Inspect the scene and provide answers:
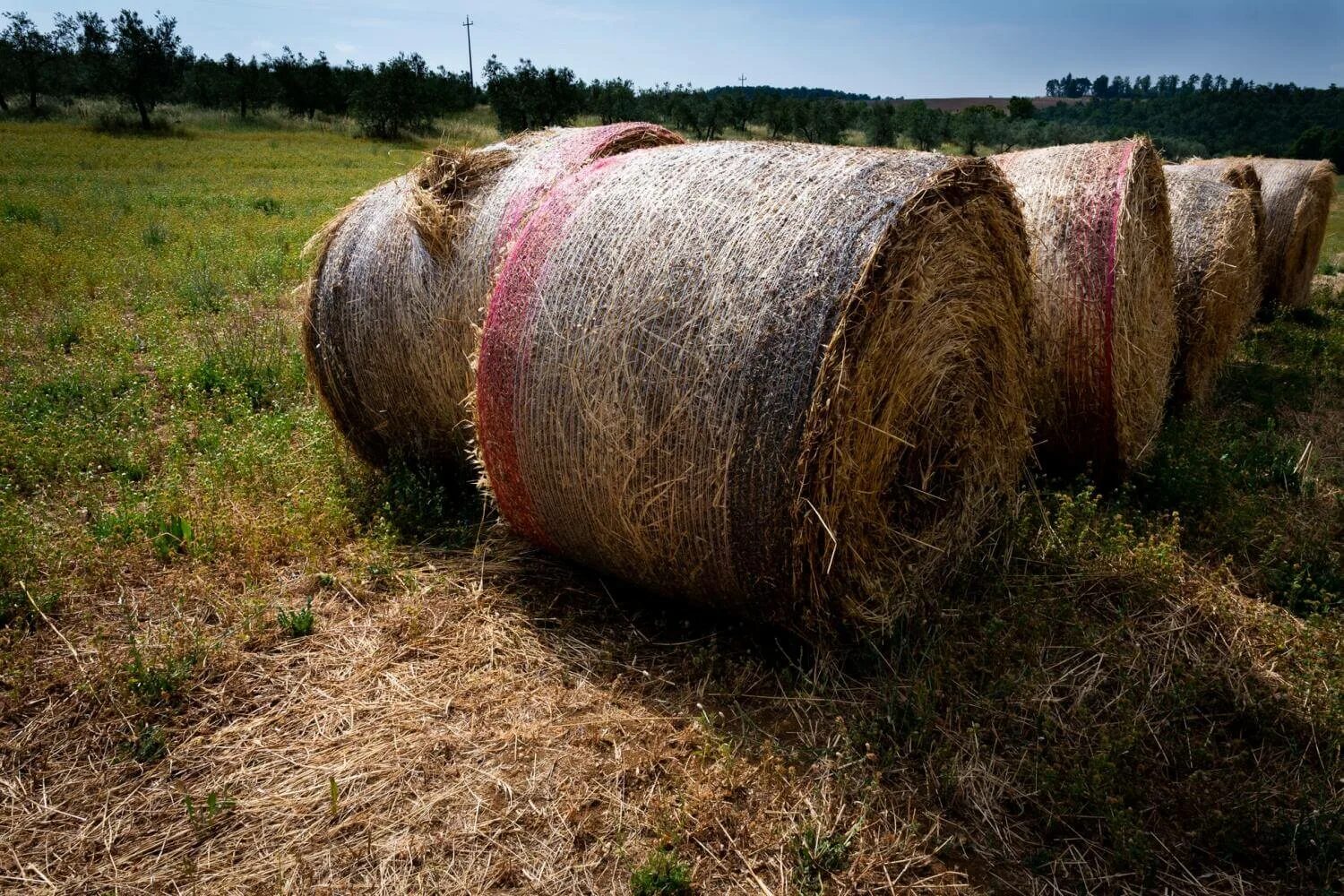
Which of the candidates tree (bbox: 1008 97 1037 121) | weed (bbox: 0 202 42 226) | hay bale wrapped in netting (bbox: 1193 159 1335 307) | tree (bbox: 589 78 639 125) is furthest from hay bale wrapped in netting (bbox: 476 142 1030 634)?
tree (bbox: 1008 97 1037 121)

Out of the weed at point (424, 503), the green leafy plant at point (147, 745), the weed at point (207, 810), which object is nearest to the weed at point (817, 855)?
the weed at point (207, 810)

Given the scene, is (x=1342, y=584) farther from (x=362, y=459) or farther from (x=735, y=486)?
(x=362, y=459)

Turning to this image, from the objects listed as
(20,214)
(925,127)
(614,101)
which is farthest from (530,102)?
(20,214)

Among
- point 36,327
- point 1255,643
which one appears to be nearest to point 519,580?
point 1255,643

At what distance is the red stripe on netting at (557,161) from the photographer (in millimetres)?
4453

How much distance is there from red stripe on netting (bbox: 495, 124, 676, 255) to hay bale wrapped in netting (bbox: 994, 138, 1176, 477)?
8.48 ft

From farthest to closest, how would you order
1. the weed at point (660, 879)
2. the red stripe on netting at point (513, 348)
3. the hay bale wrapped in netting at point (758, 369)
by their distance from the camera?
1. the red stripe on netting at point (513, 348)
2. the hay bale wrapped in netting at point (758, 369)
3. the weed at point (660, 879)

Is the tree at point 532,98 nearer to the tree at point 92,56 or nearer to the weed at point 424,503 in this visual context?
the tree at point 92,56

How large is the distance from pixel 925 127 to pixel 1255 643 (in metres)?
61.3

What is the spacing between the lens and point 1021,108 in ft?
287

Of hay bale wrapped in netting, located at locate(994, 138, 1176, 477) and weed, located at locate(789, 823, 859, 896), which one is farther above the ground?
hay bale wrapped in netting, located at locate(994, 138, 1176, 477)

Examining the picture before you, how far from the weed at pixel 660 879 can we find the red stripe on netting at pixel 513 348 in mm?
1760

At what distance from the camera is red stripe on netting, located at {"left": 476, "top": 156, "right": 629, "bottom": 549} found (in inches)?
148

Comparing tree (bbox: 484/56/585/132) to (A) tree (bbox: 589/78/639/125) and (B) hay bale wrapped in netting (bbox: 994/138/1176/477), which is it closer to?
(A) tree (bbox: 589/78/639/125)
